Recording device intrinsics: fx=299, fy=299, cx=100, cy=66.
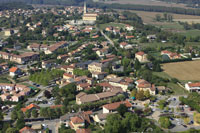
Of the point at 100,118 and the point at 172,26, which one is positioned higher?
the point at 172,26

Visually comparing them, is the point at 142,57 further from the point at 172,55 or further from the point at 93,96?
the point at 93,96

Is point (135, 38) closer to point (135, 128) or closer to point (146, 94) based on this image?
point (146, 94)

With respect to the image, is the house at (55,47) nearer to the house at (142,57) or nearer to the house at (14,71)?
the house at (14,71)

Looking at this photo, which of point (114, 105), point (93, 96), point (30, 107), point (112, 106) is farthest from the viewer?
point (93, 96)

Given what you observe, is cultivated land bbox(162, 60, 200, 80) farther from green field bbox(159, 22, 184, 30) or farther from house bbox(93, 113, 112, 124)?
green field bbox(159, 22, 184, 30)

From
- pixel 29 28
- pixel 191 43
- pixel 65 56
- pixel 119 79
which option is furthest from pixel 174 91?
pixel 29 28

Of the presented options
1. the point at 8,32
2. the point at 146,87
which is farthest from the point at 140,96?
the point at 8,32

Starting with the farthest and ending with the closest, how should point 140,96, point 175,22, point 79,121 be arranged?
1. point 175,22
2. point 140,96
3. point 79,121

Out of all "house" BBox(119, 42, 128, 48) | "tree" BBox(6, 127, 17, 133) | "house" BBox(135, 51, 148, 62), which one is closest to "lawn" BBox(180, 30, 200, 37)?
"house" BBox(119, 42, 128, 48)
